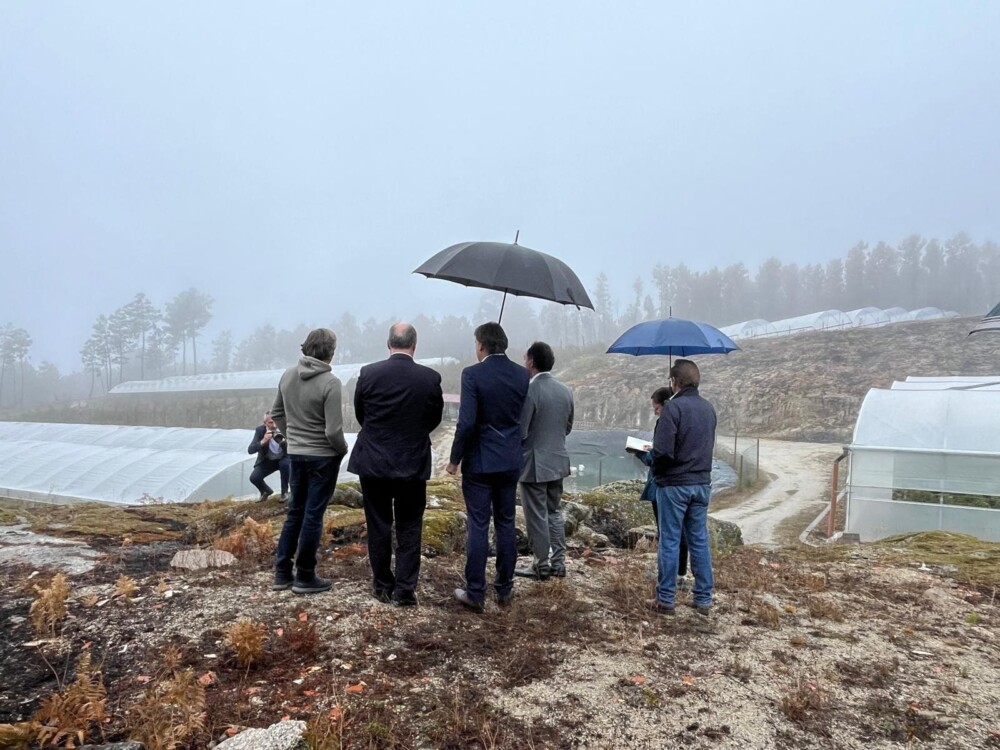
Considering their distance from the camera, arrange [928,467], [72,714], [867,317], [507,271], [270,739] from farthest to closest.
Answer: [867,317] → [928,467] → [507,271] → [72,714] → [270,739]

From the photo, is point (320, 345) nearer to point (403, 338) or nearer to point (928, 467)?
point (403, 338)

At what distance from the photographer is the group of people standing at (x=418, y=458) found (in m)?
4.25

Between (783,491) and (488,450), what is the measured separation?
19.2 meters

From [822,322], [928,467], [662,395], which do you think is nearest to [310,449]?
[662,395]

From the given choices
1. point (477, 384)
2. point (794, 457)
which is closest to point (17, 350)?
point (794, 457)

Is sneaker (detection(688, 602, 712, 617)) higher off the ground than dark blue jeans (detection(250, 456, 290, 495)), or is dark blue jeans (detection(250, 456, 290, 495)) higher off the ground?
dark blue jeans (detection(250, 456, 290, 495))

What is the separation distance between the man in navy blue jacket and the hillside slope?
103ft

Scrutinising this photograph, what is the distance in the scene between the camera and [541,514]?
5.26 metres

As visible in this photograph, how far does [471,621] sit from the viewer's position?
4203 mm

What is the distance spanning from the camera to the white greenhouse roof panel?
12.6 m

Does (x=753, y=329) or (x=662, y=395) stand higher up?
(x=753, y=329)

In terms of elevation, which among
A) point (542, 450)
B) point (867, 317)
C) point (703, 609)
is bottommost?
point (703, 609)

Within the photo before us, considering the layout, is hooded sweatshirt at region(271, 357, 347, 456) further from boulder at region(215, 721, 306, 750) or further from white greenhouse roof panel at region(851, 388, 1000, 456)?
white greenhouse roof panel at region(851, 388, 1000, 456)

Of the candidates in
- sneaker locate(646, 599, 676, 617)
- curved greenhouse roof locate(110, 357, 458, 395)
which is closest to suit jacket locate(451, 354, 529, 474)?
sneaker locate(646, 599, 676, 617)
